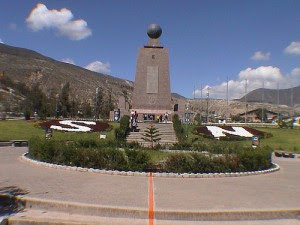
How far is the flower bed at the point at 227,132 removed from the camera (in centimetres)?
2804

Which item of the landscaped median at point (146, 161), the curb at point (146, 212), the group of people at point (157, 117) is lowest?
the curb at point (146, 212)

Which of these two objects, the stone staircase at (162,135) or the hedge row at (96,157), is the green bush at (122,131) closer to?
the stone staircase at (162,135)

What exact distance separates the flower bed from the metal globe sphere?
1268 centimetres

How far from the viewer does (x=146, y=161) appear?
1232 centimetres

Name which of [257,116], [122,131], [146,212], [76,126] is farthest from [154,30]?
[257,116]

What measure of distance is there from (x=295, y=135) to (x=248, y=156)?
63.2 ft

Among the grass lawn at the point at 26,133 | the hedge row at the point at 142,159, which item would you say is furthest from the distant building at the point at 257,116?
the hedge row at the point at 142,159

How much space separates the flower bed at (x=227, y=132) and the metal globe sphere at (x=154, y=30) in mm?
12684

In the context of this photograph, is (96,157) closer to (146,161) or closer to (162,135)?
(146,161)

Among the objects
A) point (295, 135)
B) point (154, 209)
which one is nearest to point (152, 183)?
point (154, 209)

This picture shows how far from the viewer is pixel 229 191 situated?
9.34 m

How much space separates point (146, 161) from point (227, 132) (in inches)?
730

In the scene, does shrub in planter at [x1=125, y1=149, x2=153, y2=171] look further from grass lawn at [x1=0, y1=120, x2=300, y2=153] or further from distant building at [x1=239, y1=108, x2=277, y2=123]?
distant building at [x1=239, y1=108, x2=277, y2=123]

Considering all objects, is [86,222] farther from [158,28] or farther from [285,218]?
[158,28]
